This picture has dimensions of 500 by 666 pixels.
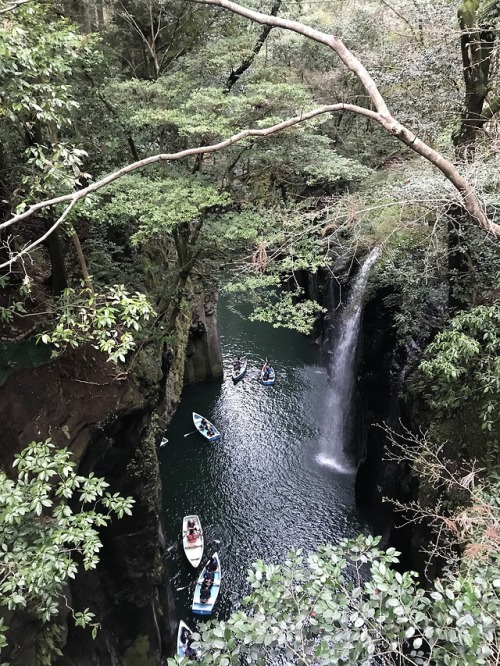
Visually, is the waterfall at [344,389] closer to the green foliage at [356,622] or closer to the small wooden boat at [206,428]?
the small wooden boat at [206,428]

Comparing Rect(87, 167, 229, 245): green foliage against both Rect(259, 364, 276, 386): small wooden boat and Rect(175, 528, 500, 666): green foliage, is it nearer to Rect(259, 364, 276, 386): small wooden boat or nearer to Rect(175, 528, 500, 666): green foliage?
Rect(175, 528, 500, 666): green foliage

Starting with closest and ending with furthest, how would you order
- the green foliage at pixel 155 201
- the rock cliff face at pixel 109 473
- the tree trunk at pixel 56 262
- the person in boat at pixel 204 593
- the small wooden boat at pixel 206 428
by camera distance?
the rock cliff face at pixel 109 473
the tree trunk at pixel 56 262
the green foliage at pixel 155 201
the person in boat at pixel 204 593
the small wooden boat at pixel 206 428

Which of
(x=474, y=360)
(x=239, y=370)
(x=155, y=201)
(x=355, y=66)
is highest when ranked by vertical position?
(x=355, y=66)

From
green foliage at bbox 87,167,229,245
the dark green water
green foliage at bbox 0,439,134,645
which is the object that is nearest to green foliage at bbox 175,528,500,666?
green foliage at bbox 0,439,134,645

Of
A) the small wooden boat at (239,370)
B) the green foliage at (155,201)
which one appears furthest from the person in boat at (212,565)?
the small wooden boat at (239,370)

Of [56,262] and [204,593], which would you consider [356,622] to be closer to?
[56,262]

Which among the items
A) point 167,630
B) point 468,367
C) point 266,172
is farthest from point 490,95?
point 167,630

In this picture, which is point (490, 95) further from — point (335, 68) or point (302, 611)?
point (302, 611)

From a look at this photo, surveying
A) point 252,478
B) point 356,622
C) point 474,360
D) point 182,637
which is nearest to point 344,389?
point 252,478
